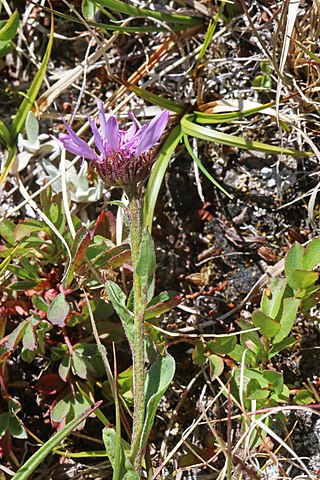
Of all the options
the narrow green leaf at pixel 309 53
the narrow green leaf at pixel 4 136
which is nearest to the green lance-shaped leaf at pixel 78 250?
the narrow green leaf at pixel 4 136

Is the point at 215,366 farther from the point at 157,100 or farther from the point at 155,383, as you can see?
the point at 157,100

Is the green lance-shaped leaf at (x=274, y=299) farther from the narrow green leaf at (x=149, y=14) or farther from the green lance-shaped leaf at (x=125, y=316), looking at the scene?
the narrow green leaf at (x=149, y=14)

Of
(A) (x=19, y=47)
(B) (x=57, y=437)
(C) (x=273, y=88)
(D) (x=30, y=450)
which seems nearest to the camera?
(B) (x=57, y=437)

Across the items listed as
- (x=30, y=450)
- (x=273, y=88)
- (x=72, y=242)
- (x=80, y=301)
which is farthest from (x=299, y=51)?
(x=30, y=450)

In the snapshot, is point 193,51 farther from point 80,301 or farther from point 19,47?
point 80,301

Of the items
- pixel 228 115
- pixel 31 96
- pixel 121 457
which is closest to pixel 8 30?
pixel 31 96

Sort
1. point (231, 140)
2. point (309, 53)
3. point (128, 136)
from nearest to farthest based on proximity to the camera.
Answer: point (128, 136) < point (309, 53) < point (231, 140)
